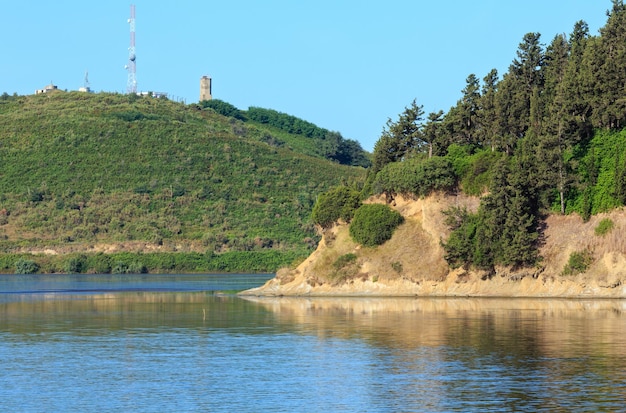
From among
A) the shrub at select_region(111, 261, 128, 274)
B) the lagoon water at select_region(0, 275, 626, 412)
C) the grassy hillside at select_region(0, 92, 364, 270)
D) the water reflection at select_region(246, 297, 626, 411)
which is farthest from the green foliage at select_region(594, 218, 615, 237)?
the shrub at select_region(111, 261, 128, 274)

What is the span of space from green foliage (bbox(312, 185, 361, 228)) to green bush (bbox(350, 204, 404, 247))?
2.49 metres

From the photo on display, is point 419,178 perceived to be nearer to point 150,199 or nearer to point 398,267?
point 398,267

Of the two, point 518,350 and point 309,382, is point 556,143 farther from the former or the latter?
point 309,382

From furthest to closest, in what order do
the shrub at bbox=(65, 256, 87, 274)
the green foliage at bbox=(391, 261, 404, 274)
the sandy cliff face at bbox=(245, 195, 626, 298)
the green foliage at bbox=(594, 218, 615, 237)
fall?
the shrub at bbox=(65, 256, 87, 274)
the green foliage at bbox=(391, 261, 404, 274)
the green foliage at bbox=(594, 218, 615, 237)
the sandy cliff face at bbox=(245, 195, 626, 298)

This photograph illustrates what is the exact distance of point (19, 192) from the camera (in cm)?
17962

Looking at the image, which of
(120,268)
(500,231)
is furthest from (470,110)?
(120,268)

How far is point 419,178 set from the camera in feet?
299

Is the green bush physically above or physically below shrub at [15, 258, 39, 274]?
above

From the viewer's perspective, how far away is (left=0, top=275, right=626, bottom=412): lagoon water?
37219 mm

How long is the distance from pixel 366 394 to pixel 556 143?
53.2 meters

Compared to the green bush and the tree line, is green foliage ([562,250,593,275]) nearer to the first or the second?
the tree line

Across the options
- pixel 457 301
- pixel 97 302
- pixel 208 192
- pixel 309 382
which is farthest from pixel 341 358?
pixel 208 192

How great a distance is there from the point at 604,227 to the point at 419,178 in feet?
52.4

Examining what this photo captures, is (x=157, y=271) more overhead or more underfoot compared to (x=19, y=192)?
more underfoot
